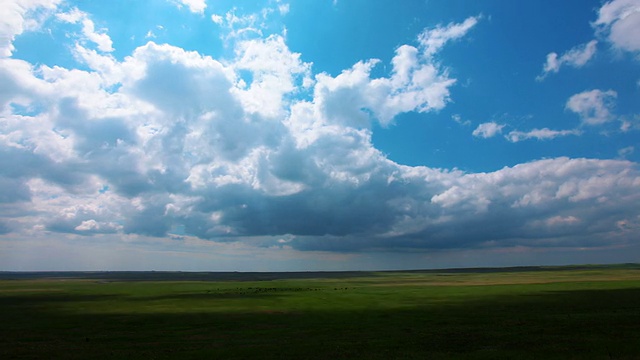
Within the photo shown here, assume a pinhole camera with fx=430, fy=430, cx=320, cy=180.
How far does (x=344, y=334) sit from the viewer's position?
39.2m

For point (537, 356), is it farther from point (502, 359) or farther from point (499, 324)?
point (499, 324)

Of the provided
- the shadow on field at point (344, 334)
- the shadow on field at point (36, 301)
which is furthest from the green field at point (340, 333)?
the shadow on field at point (36, 301)

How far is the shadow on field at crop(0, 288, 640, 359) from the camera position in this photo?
30844 mm

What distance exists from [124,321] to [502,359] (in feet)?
143

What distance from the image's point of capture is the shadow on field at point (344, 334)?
3084 cm

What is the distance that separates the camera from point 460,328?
134 ft

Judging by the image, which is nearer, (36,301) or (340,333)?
(340,333)

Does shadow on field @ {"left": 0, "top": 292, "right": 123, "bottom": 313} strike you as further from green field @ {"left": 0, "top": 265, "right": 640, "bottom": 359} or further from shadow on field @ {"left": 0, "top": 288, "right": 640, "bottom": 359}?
shadow on field @ {"left": 0, "top": 288, "right": 640, "bottom": 359}

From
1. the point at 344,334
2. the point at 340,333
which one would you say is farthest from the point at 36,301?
the point at 344,334

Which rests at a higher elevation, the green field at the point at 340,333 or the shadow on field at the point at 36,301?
the green field at the point at 340,333

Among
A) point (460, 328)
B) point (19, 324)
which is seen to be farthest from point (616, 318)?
point (19, 324)

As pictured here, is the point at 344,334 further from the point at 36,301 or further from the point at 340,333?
the point at 36,301

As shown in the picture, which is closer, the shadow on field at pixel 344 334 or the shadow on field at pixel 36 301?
the shadow on field at pixel 344 334

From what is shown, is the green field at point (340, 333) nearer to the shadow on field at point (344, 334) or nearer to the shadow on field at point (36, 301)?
the shadow on field at point (344, 334)
